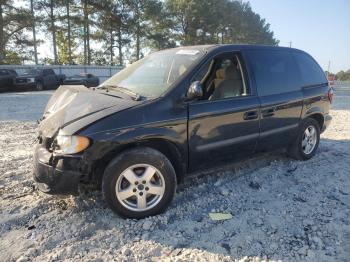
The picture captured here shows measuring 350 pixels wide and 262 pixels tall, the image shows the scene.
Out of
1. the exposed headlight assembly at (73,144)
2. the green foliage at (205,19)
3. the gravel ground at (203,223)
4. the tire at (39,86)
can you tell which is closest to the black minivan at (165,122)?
the exposed headlight assembly at (73,144)

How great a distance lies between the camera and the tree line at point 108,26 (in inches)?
1272

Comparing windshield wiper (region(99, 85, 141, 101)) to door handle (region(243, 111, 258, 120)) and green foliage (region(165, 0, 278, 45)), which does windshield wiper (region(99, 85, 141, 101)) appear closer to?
door handle (region(243, 111, 258, 120))

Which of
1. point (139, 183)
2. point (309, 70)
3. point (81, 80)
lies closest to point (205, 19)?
point (81, 80)

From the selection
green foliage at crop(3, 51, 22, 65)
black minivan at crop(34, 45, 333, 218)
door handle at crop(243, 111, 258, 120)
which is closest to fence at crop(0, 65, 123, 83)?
green foliage at crop(3, 51, 22, 65)

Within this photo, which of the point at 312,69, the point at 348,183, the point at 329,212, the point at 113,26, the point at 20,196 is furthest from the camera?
the point at 113,26

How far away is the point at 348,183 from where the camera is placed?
14.9ft

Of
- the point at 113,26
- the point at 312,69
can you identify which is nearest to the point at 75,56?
the point at 113,26

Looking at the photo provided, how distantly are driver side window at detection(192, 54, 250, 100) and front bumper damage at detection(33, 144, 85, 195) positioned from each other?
179 cm

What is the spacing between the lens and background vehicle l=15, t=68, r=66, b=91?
21172 mm

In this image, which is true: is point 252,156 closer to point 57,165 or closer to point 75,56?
point 57,165

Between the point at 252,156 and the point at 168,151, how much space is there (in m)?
1.37

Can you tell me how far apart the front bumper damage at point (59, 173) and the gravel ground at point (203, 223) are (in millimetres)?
370

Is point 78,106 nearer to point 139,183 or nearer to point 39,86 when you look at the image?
point 139,183

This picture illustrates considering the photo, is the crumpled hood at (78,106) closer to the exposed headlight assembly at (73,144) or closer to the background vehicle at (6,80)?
the exposed headlight assembly at (73,144)
